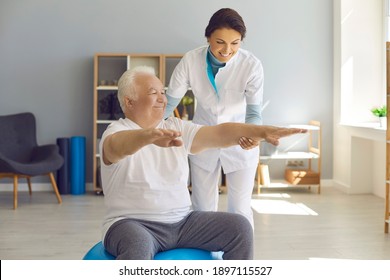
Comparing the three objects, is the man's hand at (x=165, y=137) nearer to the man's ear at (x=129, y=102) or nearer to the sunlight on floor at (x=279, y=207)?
the man's ear at (x=129, y=102)

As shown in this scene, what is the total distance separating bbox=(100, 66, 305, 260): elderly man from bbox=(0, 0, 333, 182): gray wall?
401cm

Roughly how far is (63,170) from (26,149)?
15.3 inches

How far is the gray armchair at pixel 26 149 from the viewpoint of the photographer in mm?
5164

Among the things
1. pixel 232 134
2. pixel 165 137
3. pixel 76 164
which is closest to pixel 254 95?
pixel 232 134

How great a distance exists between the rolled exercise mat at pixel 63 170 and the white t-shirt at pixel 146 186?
3811 millimetres

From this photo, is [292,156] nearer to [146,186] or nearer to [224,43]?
[224,43]

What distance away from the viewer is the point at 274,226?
433 cm

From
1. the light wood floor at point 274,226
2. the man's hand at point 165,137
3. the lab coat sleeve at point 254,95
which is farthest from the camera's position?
the light wood floor at point 274,226

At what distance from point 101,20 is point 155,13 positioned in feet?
1.74

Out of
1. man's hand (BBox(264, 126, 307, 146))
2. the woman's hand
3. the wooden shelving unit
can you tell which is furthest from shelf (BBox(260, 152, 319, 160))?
man's hand (BBox(264, 126, 307, 146))

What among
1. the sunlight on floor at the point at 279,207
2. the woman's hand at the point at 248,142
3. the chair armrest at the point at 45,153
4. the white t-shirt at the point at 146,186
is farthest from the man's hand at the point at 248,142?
the chair armrest at the point at 45,153

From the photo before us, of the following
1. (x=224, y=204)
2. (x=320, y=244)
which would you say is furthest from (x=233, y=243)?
(x=224, y=204)

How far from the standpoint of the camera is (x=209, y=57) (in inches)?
107

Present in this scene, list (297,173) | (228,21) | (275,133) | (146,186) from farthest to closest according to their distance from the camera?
(297,173), (228,21), (146,186), (275,133)
